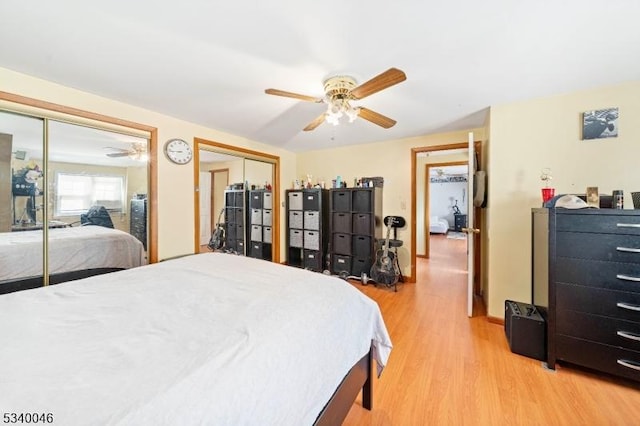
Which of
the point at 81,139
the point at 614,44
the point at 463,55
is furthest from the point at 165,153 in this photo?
the point at 614,44

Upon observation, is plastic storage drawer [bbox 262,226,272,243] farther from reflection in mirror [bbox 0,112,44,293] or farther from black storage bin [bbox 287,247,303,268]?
reflection in mirror [bbox 0,112,44,293]

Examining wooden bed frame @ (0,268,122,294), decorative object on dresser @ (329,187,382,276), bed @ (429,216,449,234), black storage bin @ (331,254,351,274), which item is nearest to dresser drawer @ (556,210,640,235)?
decorative object on dresser @ (329,187,382,276)

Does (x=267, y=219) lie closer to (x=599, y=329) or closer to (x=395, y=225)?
(x=395, y=225)

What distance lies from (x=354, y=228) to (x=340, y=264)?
25.3 inches

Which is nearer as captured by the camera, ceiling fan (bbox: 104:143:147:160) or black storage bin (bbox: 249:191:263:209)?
ceiling fan (bbox: 104:143:147:160)

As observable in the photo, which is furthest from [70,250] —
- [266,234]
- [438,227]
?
[438,227]

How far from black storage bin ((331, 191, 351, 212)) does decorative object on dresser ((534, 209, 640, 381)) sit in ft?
7.84

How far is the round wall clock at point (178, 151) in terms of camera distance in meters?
2.80

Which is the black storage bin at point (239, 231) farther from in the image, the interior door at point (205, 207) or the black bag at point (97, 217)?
the black bag at point (97, 217)

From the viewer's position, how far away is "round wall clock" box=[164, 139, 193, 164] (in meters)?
2.80

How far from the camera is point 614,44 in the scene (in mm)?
1528

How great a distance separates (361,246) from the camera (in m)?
3.77

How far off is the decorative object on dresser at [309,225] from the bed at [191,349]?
2552 mm

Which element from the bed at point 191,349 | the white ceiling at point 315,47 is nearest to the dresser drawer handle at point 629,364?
the bed at point 191,349
